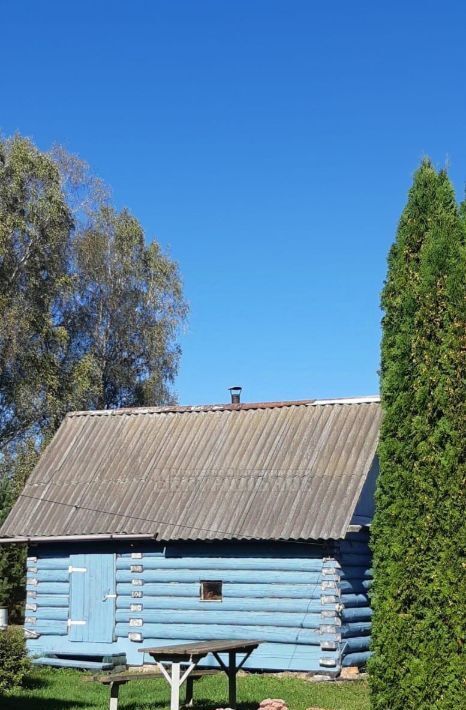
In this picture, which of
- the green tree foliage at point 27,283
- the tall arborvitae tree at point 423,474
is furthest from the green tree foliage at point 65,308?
the tall arborvitae tree at point 423,474

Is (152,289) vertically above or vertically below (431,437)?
above

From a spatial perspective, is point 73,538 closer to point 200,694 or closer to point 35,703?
point 35,703

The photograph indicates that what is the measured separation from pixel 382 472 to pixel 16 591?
56.1 feet

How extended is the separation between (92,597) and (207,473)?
3375 millimetres

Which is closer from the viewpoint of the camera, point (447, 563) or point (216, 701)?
point (447, 563)

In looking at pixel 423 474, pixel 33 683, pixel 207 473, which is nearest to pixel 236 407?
pixel 207 473

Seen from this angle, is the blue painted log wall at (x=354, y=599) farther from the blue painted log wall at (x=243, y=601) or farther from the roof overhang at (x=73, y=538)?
the roof overhang at (x=73, y=538)

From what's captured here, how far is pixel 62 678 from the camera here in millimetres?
18453

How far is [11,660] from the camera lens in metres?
15.1

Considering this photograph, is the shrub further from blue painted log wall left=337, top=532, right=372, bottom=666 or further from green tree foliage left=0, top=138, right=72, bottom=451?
green tree foliage left=0, top=138, right=72, bottom=451

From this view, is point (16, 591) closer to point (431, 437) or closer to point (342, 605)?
point (342, 605)

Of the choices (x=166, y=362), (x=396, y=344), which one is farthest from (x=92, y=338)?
(x=396, y=344)

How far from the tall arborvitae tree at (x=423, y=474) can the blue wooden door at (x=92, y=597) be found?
10420 mm

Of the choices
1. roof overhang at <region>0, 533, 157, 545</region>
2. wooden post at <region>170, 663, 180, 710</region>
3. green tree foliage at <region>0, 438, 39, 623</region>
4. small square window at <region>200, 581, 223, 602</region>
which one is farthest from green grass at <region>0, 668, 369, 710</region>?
green tree foliage at <region>0, 438, 39, 623</region>
